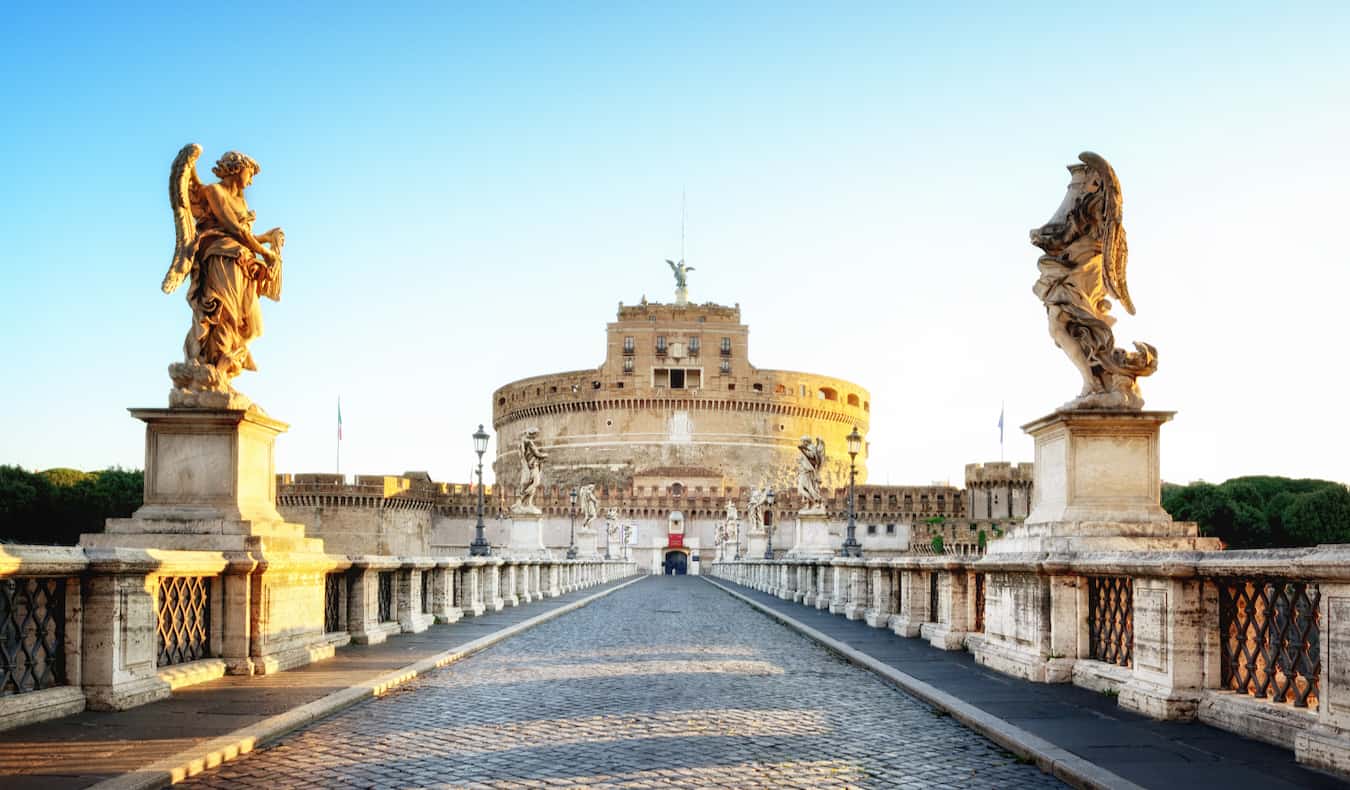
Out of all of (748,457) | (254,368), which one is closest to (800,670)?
(254,368)

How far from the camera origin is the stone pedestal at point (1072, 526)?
9062 millimetres

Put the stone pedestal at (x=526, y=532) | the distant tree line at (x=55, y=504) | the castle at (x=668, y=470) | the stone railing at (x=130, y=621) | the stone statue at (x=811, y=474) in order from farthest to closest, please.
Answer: the castle at (x=668, y=470) < the distant tree line at (x=55, y=504) < the stone pedestal at (x=526, y=532) < the stone statue at (x=811, y=474) < the stone railing at (x=130, y=621)

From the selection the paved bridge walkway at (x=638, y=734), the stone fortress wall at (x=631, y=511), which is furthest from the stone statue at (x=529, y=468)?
the stone fortress wall at (x=631, y=511)

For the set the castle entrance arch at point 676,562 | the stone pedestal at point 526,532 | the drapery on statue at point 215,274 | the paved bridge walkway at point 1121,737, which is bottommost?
the castle entrance arch at point 676,562

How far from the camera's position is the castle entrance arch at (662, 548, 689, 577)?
3834 inches

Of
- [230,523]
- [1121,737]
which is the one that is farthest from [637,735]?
[230,523]

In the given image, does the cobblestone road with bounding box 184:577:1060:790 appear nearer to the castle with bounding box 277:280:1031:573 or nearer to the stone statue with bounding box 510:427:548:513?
the stone statue with bounding box 510:427:548:513

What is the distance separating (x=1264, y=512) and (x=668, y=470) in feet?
153

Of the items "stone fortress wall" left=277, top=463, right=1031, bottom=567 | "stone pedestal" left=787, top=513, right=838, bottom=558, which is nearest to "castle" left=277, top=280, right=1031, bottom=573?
"stone fortress wall" left=277, top=463, right=1031, bottom=567

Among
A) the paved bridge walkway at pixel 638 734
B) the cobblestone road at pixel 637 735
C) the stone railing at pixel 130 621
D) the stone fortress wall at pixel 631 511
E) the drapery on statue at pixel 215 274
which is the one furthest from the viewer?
the stone fortress wall at pixel 631 511

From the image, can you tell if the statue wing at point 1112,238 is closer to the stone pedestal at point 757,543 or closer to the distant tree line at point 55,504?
the stone pedestal at point 757,543

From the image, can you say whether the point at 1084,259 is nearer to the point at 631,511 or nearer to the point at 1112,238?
the point at 1112,238

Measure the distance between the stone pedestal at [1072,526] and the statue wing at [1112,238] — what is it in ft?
4.06

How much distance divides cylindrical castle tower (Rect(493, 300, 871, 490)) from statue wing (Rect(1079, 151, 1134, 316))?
319ft
